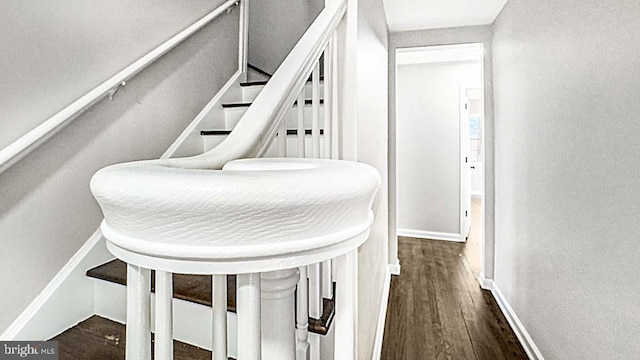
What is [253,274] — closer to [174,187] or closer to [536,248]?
[174,187]

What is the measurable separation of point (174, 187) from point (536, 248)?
2.16 metres

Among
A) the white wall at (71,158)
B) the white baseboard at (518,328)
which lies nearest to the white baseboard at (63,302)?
the white wall at (71,158)

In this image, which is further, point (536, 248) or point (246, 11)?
point (246, 11)

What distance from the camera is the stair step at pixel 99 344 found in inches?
42.5

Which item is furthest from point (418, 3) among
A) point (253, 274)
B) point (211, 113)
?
point (253, 274)

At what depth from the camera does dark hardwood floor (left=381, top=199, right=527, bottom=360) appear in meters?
2.12

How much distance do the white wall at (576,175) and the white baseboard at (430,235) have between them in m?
2.24

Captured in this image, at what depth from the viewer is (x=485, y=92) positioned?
9.87ft

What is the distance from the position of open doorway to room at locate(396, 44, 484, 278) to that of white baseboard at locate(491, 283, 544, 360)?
1.70 m

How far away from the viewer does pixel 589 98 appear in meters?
1.37

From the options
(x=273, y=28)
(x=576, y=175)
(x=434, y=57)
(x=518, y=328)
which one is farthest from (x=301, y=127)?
(x=434, y=57)

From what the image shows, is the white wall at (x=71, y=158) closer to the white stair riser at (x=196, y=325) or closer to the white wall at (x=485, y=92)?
the white stair riser at (x=196, y=325)

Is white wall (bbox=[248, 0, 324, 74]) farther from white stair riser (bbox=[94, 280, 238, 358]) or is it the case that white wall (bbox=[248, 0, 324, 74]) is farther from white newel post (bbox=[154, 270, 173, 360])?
white newel post (bbox=[154, 270, 173, 360])
